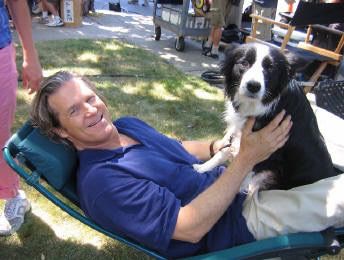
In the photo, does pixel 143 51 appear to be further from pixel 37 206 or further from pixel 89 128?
pixel 89 128

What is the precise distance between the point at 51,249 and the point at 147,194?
1.23 m

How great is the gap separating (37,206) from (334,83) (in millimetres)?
2198

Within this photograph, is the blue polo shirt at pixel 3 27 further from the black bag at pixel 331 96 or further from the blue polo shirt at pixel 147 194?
the black bag at pixel 331 96

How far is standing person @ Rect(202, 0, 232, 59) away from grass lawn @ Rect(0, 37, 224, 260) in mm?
Answer: 1096

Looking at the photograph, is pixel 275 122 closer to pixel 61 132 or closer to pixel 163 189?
pixel 163 189

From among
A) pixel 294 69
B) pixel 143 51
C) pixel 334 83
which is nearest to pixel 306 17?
pixel 334 83

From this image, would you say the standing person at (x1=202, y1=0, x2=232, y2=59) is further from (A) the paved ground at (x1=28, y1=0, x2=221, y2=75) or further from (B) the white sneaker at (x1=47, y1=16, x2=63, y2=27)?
(B) the white sneaker at (x1=47, y1=16, x2=63, y2=27)

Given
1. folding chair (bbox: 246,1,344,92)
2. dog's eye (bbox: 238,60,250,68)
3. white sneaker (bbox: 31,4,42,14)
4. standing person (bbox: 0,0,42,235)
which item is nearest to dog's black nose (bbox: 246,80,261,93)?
dog's eye (bbox: 238,60,250,68)

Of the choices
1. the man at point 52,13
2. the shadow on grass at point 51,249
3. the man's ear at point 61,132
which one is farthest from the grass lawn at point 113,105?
the man at point 52,13

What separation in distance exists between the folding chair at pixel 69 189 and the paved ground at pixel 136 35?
4.47 meters

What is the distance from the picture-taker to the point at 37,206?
2.95 meters

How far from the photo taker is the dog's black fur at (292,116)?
1996 mm

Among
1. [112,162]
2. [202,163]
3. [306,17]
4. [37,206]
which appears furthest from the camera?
[306,17]

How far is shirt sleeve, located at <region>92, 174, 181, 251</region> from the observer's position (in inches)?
64.1
